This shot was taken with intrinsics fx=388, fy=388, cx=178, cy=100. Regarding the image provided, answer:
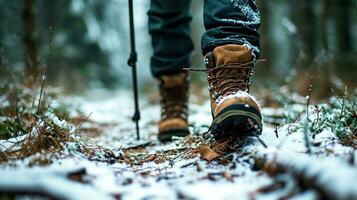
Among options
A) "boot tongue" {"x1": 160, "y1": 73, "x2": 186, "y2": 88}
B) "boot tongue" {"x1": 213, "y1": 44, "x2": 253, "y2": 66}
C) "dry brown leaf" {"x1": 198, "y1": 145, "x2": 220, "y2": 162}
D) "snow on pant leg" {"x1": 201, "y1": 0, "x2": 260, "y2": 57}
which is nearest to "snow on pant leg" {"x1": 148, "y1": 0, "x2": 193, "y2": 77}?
"boot tongue" {"x1": 160, "y1": 73, "x2": 186, "y2": 88}

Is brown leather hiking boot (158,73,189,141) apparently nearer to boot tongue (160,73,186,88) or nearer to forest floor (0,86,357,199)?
boot tongue (160,73,186,88)

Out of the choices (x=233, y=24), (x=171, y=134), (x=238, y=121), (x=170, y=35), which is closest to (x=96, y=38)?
(x=170, y=35)

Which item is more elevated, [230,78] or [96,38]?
[96,38]

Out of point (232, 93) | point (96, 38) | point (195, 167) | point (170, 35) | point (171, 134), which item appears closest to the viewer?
point (195, 167)

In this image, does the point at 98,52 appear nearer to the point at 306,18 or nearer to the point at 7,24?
the point at 7,24

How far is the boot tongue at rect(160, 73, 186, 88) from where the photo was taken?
2.47 meters

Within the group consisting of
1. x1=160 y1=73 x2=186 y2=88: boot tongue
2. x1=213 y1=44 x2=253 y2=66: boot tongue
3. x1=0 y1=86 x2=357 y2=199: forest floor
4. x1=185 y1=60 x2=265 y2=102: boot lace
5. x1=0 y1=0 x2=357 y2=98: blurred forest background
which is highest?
x1=0 y1=0 x2=357 y2=98: blurred forest background

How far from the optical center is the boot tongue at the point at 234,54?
1.58 meters

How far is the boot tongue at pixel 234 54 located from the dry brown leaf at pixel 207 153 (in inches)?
14.2

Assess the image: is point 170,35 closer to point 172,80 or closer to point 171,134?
point 172,80

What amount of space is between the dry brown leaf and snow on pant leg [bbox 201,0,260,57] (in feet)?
1.45

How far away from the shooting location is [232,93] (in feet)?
5.02

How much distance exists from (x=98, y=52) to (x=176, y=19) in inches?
333

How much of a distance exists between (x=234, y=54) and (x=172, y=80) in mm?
936
